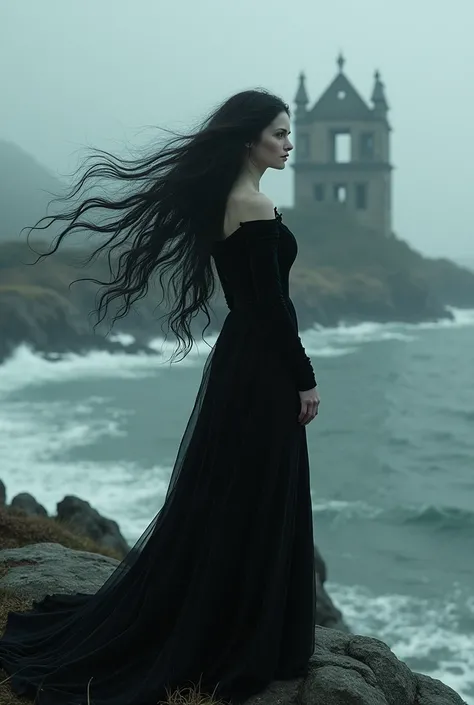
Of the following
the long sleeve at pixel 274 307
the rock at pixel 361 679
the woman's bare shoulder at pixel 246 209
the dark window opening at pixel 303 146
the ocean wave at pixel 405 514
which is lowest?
the rock at pixel 361 679

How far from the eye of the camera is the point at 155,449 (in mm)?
26875

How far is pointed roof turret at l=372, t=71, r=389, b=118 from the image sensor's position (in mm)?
73875

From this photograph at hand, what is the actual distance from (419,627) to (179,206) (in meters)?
11.8

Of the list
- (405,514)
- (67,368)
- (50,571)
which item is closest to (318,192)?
(67,368)

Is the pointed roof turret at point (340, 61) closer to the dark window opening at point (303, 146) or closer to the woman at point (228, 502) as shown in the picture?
the dark window opening at point (303, 146)

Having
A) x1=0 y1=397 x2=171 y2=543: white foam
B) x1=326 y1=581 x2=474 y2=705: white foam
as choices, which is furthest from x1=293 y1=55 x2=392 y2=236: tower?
x1=326 y1=581 x2=474 y2=705: white foam

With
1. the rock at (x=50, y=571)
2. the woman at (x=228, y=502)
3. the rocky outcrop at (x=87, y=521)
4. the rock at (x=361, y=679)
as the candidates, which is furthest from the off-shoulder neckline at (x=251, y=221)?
the rocky outcrop at (x=87, y=521)

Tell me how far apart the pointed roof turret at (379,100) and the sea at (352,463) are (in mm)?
27126

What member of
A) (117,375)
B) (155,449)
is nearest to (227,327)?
(155,449)

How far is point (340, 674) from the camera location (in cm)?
336

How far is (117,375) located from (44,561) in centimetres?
3969

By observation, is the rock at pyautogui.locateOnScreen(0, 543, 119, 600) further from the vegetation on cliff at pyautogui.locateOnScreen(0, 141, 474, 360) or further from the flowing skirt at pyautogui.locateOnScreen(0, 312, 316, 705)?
the vegetation on cliff at pyautogui.locateOnScreen(0, 141, 474, 360)

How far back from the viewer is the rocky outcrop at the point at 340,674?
3264 millimetres

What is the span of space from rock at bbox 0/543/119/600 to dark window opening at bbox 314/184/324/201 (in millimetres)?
71299
